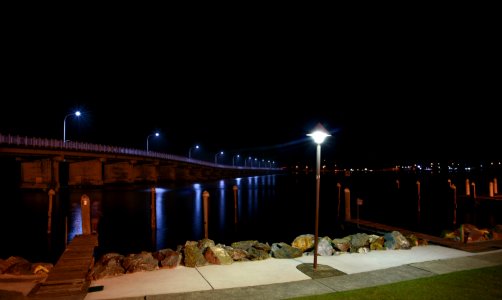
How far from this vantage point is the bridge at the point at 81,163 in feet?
151

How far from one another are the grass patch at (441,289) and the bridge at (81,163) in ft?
146

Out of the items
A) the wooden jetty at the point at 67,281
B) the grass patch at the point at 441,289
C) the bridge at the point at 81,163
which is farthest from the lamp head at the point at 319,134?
the bridge at the point at 81,163

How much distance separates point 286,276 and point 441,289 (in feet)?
10.7

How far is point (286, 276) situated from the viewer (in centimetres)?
916

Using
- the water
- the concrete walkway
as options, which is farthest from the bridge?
the concrete walkway

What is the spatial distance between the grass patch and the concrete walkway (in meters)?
0.40

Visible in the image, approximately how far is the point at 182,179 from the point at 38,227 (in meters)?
77.6

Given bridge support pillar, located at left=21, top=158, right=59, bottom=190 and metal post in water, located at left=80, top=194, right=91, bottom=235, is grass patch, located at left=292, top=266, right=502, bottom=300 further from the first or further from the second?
bridge support pillar, located at left=21, top=158, right=59, bottom=190

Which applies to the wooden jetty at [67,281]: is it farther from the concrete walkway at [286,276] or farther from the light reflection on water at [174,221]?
the light reflection on water at [174,221]

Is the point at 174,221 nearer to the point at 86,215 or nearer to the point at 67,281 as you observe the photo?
the point at 86,215

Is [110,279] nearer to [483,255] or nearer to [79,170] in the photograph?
[483,255]

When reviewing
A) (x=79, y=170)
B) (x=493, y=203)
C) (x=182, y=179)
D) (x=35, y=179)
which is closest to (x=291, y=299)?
(x=493, y=203)

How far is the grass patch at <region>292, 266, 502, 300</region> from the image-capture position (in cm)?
727

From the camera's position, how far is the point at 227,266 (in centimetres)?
1011
